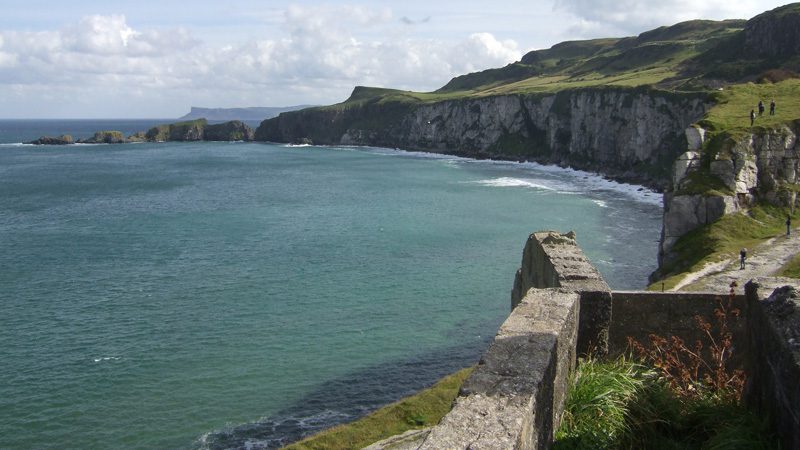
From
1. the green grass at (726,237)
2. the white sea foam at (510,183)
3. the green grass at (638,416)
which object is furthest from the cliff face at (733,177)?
the white sea foam at (510,183)

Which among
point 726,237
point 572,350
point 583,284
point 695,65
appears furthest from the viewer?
point 695,65

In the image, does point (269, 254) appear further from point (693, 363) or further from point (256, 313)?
point (693, 363)

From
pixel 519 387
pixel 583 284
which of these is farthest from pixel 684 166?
pixel 519 387

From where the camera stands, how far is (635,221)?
77.3 m

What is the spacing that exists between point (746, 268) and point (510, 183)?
76348 mm

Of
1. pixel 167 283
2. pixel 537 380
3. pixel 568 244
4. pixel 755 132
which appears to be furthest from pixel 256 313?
pixel 755 132

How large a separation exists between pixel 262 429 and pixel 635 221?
5873cm

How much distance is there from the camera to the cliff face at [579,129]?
360ft

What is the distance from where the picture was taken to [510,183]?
385 ft

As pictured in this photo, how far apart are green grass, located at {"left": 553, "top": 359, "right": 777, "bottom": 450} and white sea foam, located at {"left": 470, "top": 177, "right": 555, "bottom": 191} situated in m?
99.0

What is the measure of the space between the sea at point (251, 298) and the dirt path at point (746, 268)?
858 cm

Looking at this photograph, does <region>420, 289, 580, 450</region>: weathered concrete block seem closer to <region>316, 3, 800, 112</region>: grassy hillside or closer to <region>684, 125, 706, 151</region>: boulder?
<region>684, 125, 706, 151</region>: boulder

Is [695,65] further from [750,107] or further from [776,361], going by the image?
[776,361]

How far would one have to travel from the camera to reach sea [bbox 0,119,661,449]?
32.3 meters
